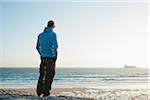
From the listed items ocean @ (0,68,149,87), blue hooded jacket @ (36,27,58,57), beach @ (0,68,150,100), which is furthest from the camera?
ocean @ (0,68,149,87)

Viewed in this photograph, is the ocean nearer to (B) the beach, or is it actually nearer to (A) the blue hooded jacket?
(B) the beach

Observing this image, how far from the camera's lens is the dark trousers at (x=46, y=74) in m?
9.36

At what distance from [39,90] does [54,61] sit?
0.75 metres

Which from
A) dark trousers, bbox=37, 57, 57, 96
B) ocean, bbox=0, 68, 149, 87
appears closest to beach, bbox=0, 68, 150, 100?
ocean, bbox=0, 68, 149, 87

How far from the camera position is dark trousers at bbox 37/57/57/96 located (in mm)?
9359

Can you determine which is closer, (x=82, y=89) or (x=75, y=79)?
(x=82, y=89)

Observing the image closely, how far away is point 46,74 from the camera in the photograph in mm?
9445

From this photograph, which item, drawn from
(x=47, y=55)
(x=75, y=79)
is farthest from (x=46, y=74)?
(x=75, y=79)

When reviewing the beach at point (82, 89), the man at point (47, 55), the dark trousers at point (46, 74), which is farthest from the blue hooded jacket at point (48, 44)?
the beach at point (82, 89)

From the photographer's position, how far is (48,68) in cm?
937

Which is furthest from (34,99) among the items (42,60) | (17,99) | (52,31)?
(52,31)

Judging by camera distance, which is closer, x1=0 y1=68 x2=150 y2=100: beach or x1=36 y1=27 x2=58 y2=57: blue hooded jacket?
x1=36 y1=27 x2=58 y2=57: blue hooded jacket

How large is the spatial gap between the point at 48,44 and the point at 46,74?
2.11ft

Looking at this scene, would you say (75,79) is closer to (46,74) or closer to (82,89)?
(82,89)
